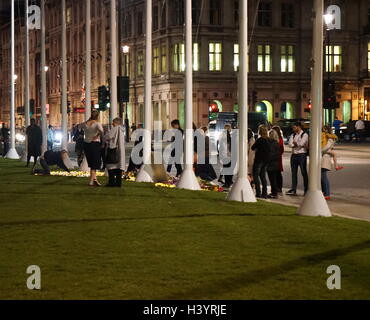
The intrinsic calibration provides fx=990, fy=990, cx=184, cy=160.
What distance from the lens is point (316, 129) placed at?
18109mm

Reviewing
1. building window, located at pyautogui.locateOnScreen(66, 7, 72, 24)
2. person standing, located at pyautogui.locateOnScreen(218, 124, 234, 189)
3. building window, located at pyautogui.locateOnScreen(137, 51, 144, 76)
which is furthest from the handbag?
building window, located at pyautogui.locateOnScreen(66, 7, 72, 24)

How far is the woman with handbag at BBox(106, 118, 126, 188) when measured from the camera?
25.1 meters

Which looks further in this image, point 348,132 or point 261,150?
point 348,132

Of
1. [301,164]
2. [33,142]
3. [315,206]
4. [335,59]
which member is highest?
[335,59]

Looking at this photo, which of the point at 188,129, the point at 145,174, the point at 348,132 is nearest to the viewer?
the point at 188,129

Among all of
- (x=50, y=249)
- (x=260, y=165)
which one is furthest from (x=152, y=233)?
(x=260, y=165)

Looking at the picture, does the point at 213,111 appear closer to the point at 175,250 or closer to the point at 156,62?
the point at 156,62

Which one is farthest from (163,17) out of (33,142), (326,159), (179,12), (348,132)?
(326,159)

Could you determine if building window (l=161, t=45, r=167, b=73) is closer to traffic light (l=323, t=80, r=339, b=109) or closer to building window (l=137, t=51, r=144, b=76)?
building window (l=137, t=51, r=144, b=76)

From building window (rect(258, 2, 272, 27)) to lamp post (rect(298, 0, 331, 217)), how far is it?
72606 mm

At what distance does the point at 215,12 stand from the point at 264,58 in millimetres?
6186

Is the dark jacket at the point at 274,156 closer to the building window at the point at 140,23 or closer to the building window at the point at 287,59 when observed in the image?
the building window at the point at 287,59

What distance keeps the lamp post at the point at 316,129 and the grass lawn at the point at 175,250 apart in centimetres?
43

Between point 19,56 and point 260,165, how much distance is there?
368 ft
